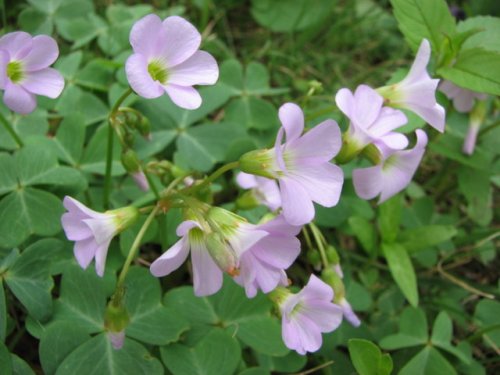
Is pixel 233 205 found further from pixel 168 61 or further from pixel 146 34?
pixel 146 34

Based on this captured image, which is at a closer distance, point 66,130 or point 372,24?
point 66,130

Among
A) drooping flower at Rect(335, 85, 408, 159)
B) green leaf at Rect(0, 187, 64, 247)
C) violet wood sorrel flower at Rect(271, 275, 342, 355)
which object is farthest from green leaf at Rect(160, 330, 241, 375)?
drooping flower at Rect(335, 85, 408, 159)

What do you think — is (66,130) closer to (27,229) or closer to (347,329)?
(27,229)

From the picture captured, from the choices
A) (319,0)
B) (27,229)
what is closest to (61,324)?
(27,229)

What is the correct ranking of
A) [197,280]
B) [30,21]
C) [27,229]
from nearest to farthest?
[197,280] < [27,229] < [30,21]

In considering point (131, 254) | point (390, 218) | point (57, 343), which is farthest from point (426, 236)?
point (57, 343)

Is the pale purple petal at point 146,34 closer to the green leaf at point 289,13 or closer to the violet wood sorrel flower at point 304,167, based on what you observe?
the violet wood sorrel flower at point 304,167
